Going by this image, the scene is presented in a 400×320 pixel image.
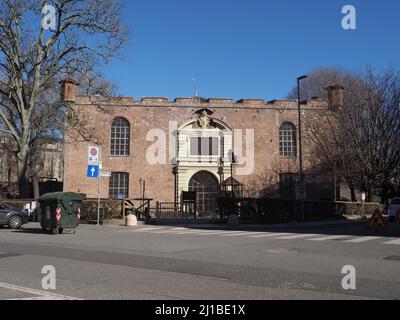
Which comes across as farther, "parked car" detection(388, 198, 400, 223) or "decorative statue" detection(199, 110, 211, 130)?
"decorative statue" detection(199, 110, 211, 130)

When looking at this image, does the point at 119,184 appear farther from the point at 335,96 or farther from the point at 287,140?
the point at 335,96

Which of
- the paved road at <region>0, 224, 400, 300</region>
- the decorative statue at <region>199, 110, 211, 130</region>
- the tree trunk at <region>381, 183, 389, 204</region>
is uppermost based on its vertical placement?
the decorative statue at <region>199, 110, 211, 130</region>

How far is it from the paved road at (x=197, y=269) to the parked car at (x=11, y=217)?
26.6ft

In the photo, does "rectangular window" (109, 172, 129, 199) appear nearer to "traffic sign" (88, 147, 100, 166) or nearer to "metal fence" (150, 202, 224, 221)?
"metal fence" (150, 202, 224, 221)

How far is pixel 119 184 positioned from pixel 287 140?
54.9 ft

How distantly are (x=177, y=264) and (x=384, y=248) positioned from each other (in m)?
7.45

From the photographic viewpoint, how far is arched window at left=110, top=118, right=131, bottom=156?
145 ft

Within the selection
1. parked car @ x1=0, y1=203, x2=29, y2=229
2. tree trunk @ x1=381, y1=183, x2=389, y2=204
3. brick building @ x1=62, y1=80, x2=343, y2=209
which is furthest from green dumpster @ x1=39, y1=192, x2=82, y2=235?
tree trunk @ x1=381, y1=183, x2=389, y2=204

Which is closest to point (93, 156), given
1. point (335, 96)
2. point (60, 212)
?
point (60, 212)

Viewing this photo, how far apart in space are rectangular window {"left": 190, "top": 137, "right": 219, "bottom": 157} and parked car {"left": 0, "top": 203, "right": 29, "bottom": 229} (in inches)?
872

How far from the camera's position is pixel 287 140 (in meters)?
46.0

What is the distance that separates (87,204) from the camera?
A: 92.5ft
